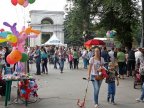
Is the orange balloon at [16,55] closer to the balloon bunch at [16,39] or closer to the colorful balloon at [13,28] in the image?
the balloon bunch at [16,39]

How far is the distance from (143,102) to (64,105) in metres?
2.58

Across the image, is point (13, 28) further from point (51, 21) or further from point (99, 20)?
point (51, 21)

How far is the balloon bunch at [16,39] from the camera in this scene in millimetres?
11195

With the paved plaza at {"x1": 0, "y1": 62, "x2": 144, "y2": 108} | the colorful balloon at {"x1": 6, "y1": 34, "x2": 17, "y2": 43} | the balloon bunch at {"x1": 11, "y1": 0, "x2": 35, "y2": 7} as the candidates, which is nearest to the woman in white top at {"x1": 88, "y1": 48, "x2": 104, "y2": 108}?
the paved plaza at {"x1": 0, "y1": 62, "x2": 144, "y2": 108}

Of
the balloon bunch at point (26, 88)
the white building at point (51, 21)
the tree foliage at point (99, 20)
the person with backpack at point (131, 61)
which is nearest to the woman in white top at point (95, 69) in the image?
the balloon bunch at point (26, 88)

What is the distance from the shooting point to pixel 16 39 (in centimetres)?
1136

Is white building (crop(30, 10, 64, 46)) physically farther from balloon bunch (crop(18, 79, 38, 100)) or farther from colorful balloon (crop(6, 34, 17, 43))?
colorful balloon (crop(6, 34, 17, 43))

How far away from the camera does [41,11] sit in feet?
258

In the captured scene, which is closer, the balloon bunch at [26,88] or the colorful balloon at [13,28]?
the colorful balloon at [13,28]

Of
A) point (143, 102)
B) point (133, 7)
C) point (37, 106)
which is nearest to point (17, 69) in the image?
point (37, 106)

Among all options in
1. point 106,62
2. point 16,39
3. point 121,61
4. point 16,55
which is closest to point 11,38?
point 16,39

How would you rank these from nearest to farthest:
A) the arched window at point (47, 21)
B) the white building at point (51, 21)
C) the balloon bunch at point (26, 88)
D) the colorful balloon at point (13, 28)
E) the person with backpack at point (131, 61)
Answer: the colorful balloon at point (13, 28), the balloon bunch at point (26, 88), the person with backpack at point (131, 61), the white building at point (51, 21), the arched window at point (47, 21)

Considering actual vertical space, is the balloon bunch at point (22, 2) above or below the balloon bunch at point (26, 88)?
above

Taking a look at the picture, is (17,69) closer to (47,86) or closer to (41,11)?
(47,86)
